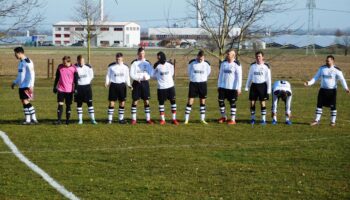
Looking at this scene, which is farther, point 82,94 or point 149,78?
point 149,78

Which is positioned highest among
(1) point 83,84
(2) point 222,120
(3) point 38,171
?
(1) point 83,84

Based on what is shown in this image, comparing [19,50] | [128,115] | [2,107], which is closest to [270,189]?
[19,50]

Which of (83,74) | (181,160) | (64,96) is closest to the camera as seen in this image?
(181,160)

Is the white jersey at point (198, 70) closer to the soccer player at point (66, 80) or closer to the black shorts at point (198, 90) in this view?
the black shorts at point (198, 90)

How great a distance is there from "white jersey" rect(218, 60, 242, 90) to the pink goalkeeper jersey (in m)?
4.62

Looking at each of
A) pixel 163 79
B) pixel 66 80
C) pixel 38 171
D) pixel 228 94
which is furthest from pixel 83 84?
pixel 38 171

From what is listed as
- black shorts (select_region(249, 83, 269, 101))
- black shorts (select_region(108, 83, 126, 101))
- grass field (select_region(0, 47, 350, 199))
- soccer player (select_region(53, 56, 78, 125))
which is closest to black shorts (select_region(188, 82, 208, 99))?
grass field (select_region(0, 47, 350, 199))

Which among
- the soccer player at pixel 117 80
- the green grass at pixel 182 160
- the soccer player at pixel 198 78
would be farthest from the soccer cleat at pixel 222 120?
the soccer player at pixel 117 80

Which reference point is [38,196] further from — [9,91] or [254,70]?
[9,91]

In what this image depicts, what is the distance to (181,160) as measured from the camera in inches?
444

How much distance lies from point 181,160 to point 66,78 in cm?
638

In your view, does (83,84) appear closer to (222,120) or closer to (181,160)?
(222,120)

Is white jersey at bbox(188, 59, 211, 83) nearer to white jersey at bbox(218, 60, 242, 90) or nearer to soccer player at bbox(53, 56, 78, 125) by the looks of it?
white jersey at bbox(218, 60, 242, 90)

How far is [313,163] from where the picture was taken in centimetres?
1093
